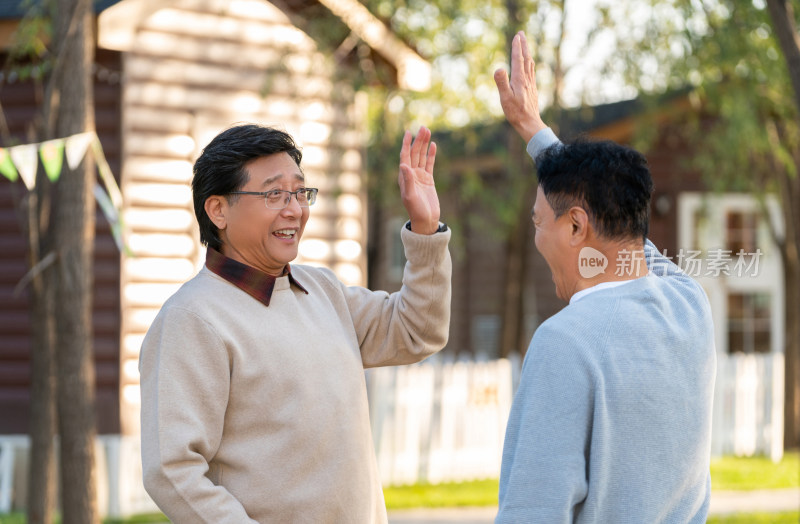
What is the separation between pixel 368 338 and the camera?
3.22 metres

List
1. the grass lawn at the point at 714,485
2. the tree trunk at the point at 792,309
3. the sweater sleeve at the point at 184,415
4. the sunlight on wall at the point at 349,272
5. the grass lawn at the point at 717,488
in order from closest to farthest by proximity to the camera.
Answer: the sweater sleeve at the point at 184,415
the grass lawn at the point at 717,488
the grass lawn at the point at 714,485
the sunlight on wall at the point at 349,272
the tree trunk at the point at 792,309

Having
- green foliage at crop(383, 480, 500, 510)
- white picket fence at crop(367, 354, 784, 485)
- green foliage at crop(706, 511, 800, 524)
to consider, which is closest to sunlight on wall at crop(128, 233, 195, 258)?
white picket fence at crop(367, 354, 784, 485)

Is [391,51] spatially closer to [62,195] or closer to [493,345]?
[62,195]

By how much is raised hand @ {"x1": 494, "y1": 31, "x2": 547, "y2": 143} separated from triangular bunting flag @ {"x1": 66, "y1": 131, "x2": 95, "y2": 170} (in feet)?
10.2

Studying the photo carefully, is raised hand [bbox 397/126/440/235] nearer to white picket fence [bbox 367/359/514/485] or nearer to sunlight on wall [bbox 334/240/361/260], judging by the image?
white picket fence [bbox 367/359/514/485]

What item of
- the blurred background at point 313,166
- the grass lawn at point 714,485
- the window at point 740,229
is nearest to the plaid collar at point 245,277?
the blurred background at point 313,166

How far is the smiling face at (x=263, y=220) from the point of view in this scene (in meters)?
2.99

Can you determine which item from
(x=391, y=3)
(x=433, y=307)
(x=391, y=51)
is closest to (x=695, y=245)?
(x=391, y=3)

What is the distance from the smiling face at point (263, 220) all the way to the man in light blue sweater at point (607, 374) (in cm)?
78

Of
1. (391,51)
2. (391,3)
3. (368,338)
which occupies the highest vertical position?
(391,3)

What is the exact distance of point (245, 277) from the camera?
2.97m

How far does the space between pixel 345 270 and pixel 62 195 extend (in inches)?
232

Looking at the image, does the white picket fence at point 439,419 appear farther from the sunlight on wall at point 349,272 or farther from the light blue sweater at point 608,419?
the light blue sweater at point 608,419

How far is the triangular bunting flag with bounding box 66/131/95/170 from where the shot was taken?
5.50 m
